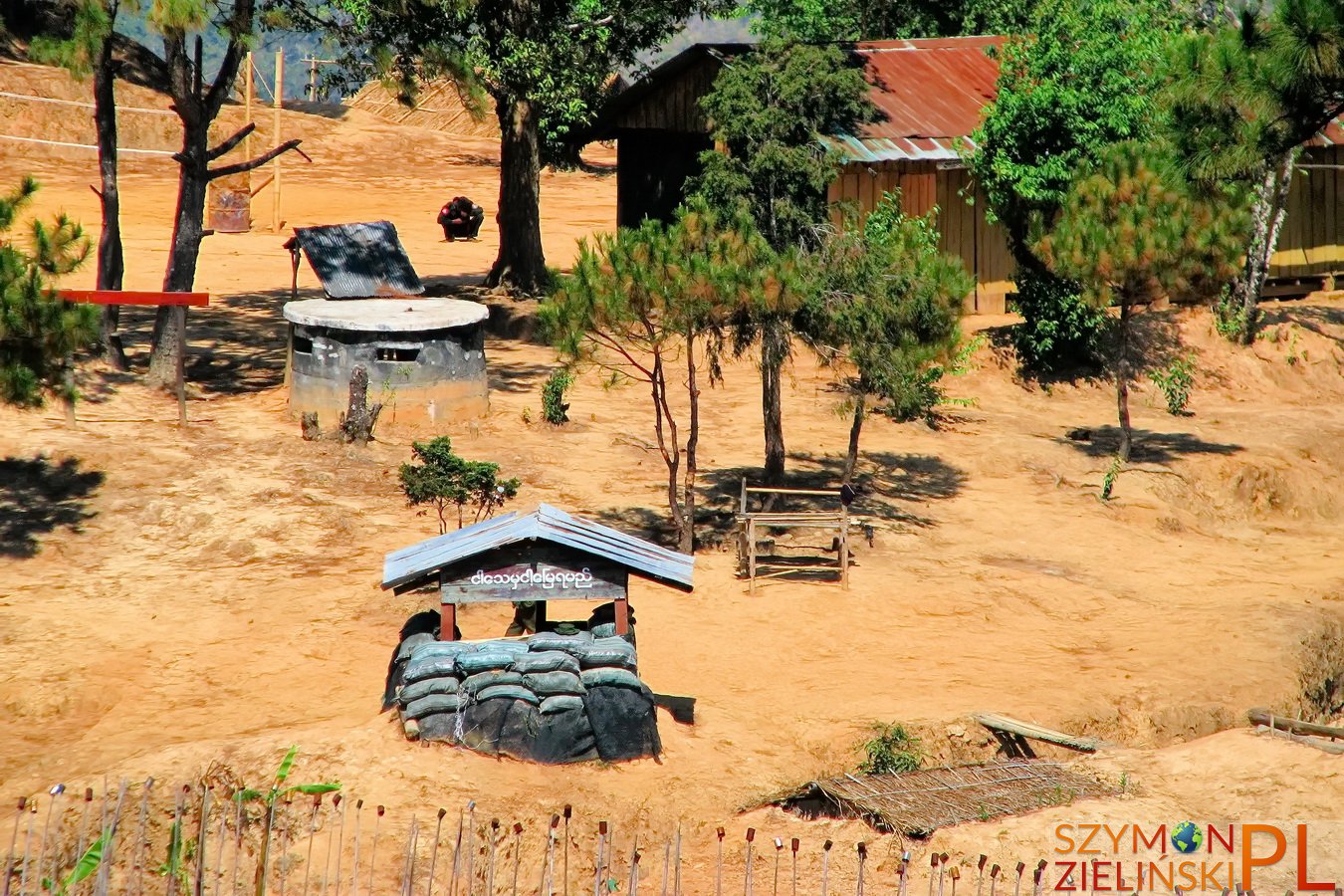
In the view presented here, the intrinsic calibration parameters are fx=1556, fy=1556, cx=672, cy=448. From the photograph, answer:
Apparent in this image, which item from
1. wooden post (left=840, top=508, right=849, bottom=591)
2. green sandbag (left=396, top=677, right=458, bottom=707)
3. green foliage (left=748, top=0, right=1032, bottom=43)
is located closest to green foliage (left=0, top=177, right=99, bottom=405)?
green sandbag (left=396, top=677, right=458, bottom=707)

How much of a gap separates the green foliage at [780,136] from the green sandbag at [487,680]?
789cm

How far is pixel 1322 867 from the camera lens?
11.3m

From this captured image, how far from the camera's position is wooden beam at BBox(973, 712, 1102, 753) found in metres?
13.4

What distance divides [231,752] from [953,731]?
612cm

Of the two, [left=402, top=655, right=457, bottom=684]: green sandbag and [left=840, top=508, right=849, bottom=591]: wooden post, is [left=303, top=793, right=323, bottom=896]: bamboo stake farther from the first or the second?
[left=840, top=508, right=849, bottom=591]: wooden post

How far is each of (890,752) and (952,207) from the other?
17.2 m

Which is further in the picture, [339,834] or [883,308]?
[883,308]

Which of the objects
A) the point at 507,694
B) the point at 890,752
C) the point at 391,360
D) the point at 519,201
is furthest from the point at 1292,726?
the point at 519,201

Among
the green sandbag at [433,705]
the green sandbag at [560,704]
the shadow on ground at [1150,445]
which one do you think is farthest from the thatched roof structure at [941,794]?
the shadow on ground at [1150,445]

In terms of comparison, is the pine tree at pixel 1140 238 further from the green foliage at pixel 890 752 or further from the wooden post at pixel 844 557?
the green foliage at pixel 890 752

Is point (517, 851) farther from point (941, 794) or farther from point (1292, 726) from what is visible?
point (1292, 726)

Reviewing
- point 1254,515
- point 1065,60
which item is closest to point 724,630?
point 1254,515

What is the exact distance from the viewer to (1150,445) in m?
24.1

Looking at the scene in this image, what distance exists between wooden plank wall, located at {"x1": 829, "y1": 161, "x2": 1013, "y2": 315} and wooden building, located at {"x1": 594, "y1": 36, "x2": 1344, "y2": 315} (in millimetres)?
23
